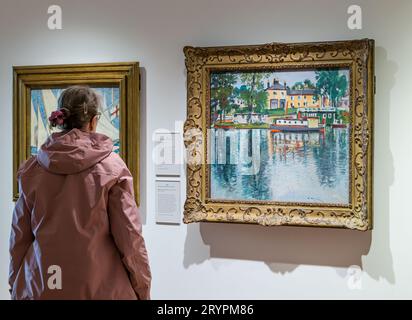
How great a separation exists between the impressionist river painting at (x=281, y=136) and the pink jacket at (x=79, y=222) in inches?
30.0

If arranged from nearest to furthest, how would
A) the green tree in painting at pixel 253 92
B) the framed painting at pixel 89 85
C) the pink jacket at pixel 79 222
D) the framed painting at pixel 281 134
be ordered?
the pink jacket at pixel 79 222 < the framed painting at pixel 281 134 < the green tree in painting at pixel 253 92 < the framed painting at pixel 89 85

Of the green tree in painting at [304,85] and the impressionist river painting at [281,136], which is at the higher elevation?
the green tree in painting at [304,85]

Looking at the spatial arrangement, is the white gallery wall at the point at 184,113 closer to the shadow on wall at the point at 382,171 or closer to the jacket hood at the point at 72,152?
the shadow on wall at the point at 382,171

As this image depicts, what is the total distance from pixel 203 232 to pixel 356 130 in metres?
0.90

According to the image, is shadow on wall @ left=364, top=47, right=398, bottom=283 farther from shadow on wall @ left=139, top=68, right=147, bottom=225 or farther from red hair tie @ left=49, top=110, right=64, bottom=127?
red hair tie @ left=49, top=110, right=64, bottom=127

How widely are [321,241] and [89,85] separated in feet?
4.70

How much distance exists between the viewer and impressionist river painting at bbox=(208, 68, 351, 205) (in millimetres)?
2467

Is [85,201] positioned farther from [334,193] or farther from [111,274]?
[334,193]

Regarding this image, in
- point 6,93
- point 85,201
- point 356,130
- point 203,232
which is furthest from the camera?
point 6,93

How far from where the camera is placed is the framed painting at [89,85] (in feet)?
9.12

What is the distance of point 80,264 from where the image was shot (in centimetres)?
191

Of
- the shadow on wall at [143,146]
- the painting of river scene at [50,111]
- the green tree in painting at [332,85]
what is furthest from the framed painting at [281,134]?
the painting of river scene at [50,111]

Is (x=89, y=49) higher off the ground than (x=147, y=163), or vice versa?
(x=89, y=49)

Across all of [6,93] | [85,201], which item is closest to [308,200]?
[85,201]
